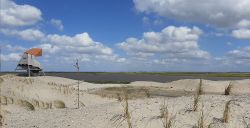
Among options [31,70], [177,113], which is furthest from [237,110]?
[31,70]

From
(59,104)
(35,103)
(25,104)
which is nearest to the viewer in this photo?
(25,104)

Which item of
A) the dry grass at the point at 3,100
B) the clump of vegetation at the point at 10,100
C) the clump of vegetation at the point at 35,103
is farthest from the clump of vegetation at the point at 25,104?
the dry grass at the point at 3,100

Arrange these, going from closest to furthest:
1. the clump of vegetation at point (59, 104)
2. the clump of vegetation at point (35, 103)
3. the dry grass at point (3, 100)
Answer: the dry grass at point (3, 100) < the clump of vegetation at point (35, 103) < the clump of vegetation at point (59, 104)

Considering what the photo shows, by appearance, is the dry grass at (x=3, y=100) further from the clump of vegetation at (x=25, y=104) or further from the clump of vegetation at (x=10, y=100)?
the clump of vegetation at (x=25, y=104)

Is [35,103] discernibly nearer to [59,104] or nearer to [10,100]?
[10,100]

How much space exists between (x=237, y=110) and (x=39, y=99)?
1033cm

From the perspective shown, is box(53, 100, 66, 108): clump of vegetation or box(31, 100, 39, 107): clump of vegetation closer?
box(31, 100, 39, 107): clump of vegetation

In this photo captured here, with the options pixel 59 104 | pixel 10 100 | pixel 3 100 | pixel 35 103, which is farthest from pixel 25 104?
pixel 59 104

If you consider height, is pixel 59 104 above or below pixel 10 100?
below

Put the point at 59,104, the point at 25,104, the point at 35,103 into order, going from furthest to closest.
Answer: the point at 59,104 → the point at 35,103 → the point at 25,104

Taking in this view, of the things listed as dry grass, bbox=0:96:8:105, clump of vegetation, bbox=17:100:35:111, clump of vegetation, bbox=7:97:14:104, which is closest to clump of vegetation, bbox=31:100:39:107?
clump of vegetation, bbox=17:100:35:111

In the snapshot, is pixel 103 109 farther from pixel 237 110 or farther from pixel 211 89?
pixel 211 89

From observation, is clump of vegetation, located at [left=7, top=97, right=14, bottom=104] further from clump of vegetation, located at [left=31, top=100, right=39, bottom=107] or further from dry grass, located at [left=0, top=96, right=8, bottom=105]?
clump of vegetation, located at [left=31, top=100, right=39, bottom=107]

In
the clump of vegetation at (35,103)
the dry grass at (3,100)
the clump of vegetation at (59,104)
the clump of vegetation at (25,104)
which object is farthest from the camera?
the clump of vegetation at (59,104)
